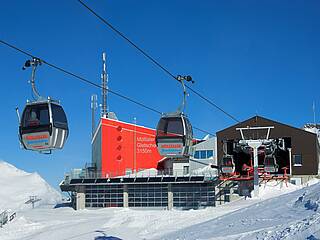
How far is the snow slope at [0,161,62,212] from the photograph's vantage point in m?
78.9

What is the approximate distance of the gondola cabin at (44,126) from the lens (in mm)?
12438

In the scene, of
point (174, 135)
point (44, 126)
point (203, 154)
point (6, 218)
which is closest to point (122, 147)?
point (203, 154)

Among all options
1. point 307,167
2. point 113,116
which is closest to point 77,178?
point 113,116

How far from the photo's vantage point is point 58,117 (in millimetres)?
12633

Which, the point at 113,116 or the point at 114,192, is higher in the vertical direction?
the point at 113,116

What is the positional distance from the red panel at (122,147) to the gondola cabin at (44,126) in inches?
1494

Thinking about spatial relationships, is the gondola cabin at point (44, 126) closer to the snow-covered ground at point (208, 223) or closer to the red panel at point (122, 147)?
the snow-covered ground at point (208, 223)

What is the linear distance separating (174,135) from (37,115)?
456 centimetres

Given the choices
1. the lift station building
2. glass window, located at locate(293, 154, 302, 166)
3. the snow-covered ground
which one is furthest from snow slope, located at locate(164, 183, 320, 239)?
glass window, located at locate(293, 154, 302, 166)

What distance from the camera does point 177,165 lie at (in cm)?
5162

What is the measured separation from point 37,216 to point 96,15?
3330 centimetres

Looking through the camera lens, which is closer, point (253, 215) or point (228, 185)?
point (253, 215)

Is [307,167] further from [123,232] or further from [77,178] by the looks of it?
[123,232]

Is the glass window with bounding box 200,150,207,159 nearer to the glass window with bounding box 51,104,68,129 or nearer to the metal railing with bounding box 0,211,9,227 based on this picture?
the metal railing with bounding box 0,211,9,227
